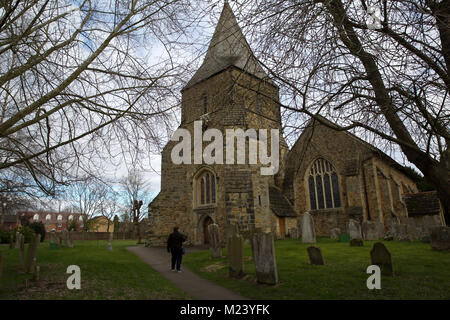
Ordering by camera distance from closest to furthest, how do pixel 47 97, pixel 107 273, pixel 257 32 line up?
pixel 257 32 < pixel 47 97 < pixel 107 273

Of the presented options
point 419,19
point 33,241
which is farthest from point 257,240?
point 33,241

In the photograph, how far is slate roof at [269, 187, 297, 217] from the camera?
16938 mm

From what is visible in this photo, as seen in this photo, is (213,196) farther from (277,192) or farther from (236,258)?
(236,258)

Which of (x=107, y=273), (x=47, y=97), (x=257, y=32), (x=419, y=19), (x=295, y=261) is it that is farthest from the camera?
(x=295, y=261)

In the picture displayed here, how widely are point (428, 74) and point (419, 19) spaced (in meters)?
0.92

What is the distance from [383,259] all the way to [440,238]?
4466 mm

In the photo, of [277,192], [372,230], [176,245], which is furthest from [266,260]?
[277,192]

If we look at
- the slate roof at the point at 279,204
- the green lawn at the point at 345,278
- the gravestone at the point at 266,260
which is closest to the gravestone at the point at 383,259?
the green lawn at the point at 345,278

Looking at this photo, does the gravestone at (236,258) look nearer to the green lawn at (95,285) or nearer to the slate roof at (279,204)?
the green lawn at (95,285)

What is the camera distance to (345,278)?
20.1 ft

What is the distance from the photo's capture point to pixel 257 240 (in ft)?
22.2

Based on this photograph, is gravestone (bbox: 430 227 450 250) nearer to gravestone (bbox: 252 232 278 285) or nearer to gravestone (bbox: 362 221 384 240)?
gravestone (bbox: 362 221 384 240)

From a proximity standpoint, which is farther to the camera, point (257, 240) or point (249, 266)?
point (249, 266)

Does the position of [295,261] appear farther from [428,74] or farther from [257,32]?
[257,32]
